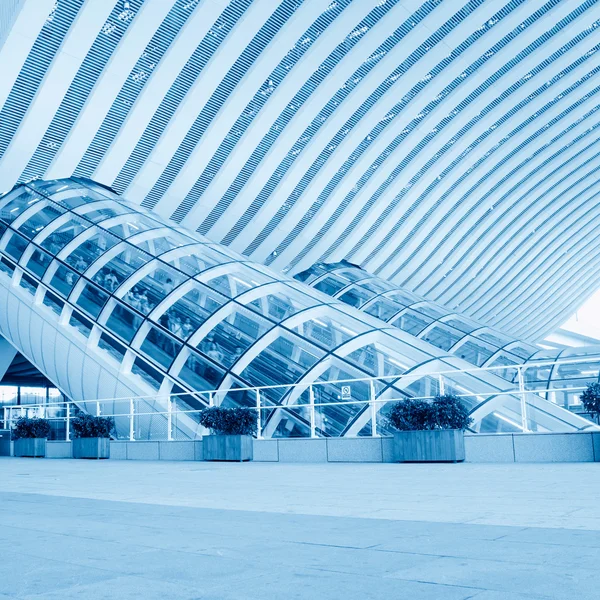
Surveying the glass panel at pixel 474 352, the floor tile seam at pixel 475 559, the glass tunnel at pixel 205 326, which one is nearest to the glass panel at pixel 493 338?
the glass panel at pixel 474 352

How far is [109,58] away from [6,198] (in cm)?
669

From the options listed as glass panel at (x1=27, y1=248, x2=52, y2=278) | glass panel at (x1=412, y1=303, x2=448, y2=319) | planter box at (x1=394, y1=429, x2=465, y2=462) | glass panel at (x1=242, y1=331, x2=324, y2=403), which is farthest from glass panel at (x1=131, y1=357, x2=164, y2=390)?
glass panel at (x1=412, y1=303, x2=448, y2=319)

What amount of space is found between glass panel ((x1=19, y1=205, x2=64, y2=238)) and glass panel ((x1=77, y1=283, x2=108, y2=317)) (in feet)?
13.6

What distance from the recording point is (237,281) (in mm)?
21125

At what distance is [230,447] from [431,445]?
441 cm

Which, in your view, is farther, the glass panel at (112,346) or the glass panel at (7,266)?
the glass panel at (7,266)

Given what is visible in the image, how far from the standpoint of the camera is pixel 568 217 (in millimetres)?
44875

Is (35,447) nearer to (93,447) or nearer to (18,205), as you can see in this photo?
(93,447)

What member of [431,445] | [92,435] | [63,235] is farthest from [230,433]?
[63,235]

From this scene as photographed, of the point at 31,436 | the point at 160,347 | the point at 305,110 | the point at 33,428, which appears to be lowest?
the point at 31,436

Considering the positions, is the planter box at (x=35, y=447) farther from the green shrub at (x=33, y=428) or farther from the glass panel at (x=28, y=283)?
the glass panel at (x=28, y=283)

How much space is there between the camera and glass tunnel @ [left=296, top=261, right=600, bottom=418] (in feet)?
101

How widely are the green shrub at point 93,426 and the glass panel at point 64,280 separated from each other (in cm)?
450

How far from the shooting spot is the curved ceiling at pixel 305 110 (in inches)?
904
